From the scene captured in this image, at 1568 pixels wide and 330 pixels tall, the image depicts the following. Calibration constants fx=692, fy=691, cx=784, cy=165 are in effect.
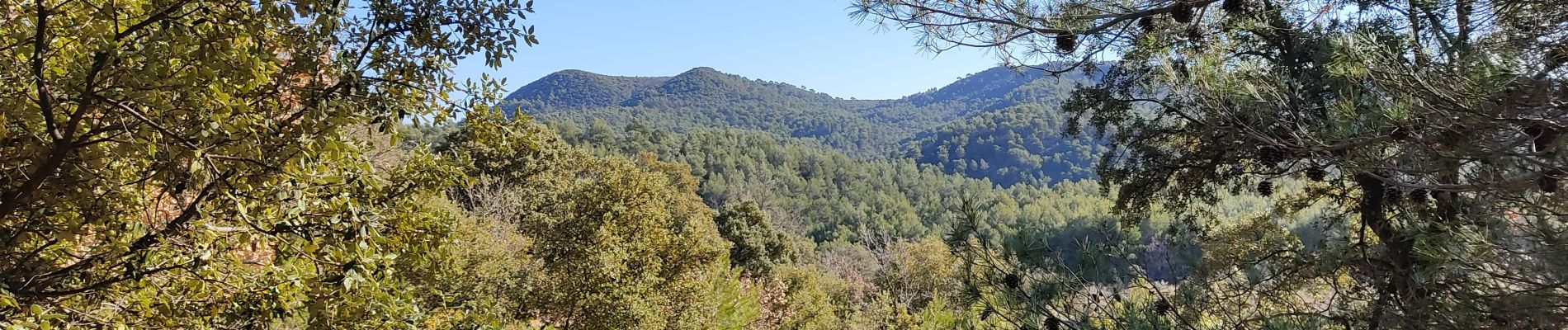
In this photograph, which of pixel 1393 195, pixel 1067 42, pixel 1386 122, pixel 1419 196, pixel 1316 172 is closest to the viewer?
pixel 1386 122

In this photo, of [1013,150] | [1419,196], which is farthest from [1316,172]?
[1013,150]

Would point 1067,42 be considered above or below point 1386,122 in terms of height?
above

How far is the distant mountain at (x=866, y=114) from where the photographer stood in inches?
3440

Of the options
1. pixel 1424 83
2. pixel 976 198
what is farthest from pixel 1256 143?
pixel 976 198

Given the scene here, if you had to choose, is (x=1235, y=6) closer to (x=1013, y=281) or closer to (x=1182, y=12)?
(x=1182, y=12)

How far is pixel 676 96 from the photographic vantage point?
4961 inches

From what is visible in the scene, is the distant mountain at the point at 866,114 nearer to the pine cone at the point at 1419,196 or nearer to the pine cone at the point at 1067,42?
the pine cone at the point at 1419,196

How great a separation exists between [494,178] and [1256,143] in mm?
17489

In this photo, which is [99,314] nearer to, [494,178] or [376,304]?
[376,304]

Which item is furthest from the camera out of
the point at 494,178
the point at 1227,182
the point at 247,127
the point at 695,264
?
the point at 494,178

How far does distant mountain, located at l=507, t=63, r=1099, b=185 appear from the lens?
87.4 meters

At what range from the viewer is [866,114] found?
144m

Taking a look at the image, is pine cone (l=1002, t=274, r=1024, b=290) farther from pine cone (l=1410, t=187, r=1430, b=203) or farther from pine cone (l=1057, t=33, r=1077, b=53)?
pine cone (l=1410, t=187, r=1430, b=203)

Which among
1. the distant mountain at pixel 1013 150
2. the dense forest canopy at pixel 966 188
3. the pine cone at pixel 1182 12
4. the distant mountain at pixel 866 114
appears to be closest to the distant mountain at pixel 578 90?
the distant mountain at pixel 866 114
